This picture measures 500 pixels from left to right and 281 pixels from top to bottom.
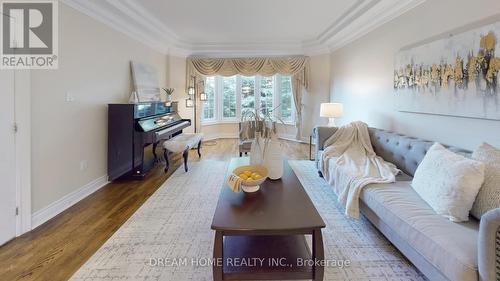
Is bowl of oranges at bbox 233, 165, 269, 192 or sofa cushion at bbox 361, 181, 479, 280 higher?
bowl of oranges at bbox 233, 165, 269, 192

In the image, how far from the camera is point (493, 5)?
7.84 feet

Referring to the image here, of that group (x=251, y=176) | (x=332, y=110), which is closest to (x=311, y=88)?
(x=332, y=110)

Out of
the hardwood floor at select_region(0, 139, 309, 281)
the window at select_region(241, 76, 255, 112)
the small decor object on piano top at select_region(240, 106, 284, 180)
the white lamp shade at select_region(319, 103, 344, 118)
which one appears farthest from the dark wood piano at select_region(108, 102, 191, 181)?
the window at select_region(241, 76, 255, 112)

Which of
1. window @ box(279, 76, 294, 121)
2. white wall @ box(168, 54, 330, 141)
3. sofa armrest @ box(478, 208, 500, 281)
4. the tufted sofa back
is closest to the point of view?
sofa armrest @ box(478, 208, 500, 281)

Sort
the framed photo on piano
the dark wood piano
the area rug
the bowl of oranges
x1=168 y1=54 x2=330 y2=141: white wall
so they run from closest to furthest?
the area rug, the bowl of oranges, the dark wood piano, the framed photo on piano, x1=168 y1=54 x2=330 y2=141: white wall

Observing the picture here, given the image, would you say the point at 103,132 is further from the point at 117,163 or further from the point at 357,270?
the point at 357,270

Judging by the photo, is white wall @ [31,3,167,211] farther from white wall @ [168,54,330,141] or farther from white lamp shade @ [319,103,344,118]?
white lamp shade @ [319,103,344,118]

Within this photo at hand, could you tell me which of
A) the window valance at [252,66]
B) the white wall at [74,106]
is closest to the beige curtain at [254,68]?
the window valance at [252,66]

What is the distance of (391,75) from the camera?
4.14 meters

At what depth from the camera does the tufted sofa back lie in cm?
292

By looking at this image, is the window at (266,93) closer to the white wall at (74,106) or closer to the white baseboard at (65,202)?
the white wall at (74,106)

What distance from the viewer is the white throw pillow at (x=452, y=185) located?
1.87 m

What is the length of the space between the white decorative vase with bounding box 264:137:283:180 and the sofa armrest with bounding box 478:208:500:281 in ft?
4.94

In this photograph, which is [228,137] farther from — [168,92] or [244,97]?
[168,92]
